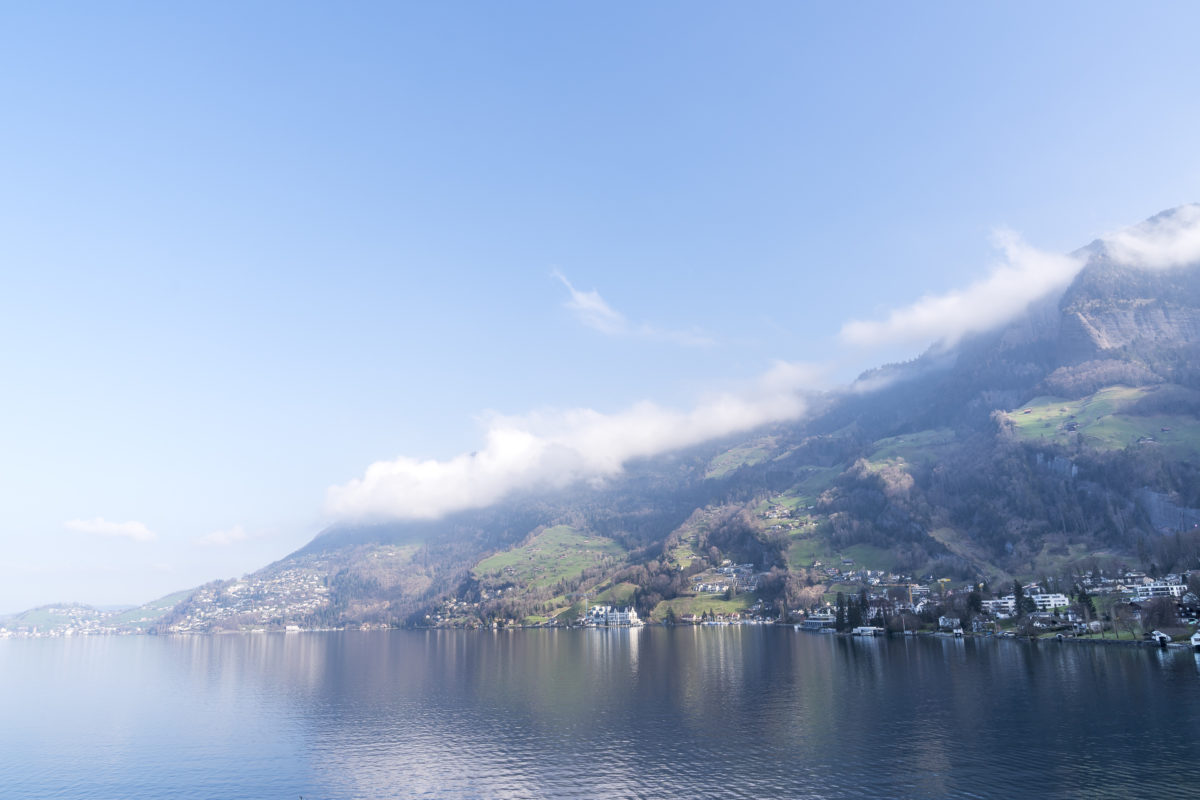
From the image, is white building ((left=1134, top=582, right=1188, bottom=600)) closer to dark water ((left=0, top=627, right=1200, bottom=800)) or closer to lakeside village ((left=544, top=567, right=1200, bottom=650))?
lakeside village ((left=544, top=567, right=1200, bottom=650))

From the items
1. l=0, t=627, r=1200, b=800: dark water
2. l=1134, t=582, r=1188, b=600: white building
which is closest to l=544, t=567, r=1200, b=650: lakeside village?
l=1134, t=582, r=1188, b=600: white building

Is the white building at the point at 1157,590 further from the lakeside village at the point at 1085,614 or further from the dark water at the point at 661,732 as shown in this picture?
the dark water at the point at 661,732

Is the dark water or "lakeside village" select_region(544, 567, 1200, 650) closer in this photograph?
the dark water

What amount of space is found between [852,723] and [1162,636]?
96.1 meters

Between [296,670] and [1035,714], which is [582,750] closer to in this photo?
[1035,714]

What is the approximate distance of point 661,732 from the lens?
78.1 meters

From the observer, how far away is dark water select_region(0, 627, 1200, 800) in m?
57.9

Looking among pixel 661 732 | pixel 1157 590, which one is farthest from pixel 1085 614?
pixel 661 732

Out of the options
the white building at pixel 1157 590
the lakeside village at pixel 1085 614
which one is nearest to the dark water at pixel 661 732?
the lakeside village at pixel 1085 614

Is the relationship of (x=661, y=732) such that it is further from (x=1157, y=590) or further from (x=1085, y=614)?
(x=1157, y=590)

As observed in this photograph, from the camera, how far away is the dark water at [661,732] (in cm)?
5791

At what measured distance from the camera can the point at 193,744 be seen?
278ft

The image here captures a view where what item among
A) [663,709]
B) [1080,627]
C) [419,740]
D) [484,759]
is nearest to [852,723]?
[663,709]

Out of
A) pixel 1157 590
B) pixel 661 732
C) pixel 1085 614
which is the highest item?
pixel 661 732
